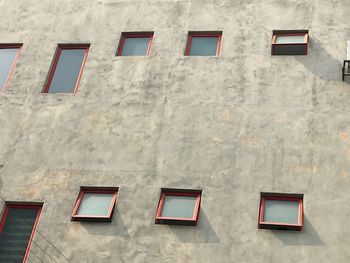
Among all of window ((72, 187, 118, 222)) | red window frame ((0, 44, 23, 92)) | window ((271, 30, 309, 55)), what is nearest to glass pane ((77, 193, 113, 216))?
window ((72, 187, 118, 222))

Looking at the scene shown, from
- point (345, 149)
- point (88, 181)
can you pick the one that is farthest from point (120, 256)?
point (345, 149)

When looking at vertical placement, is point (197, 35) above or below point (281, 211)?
above

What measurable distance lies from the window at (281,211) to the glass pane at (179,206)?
173 centimetres

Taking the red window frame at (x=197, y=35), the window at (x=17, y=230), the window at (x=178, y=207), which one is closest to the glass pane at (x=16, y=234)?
the window at (x=17, y=230)

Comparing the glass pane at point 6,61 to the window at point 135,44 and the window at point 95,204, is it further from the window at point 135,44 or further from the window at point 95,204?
the window at point 95,204

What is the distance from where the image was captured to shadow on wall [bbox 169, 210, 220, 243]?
1503cm

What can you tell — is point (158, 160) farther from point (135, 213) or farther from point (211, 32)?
point (211, 32)

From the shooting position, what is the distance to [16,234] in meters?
16.2

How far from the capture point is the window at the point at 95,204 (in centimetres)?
1580

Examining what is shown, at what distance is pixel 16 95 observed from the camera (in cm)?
1873

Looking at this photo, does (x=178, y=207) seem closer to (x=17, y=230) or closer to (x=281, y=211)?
(x=281, y=211)

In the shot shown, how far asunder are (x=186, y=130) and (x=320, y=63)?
4300 mm

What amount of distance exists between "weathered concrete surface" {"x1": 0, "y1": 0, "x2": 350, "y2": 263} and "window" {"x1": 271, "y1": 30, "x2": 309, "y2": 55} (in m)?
0.23

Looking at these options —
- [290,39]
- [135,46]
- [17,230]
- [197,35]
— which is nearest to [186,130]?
[197,35]
